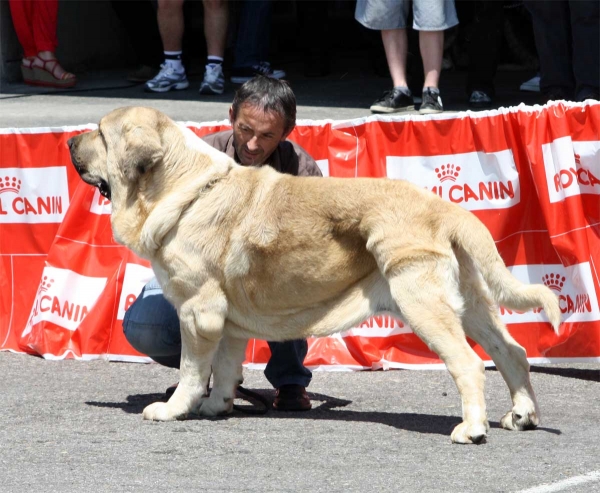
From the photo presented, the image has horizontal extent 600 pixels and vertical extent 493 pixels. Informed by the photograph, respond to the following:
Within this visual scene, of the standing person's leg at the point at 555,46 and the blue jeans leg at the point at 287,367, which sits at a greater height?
the standing person's leg at the point at 555,46

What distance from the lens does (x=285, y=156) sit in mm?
5422

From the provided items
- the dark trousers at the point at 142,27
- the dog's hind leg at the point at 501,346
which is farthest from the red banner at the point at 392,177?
the dark trousers at the point at 142,27

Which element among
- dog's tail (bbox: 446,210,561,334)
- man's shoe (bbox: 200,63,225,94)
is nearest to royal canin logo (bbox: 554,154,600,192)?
dog's tail (bbox: 446,210,561,334)

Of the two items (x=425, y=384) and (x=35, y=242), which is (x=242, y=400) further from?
(x=35, y=242)

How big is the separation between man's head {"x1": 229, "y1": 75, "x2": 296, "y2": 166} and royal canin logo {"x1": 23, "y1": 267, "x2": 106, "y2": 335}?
5.68ft

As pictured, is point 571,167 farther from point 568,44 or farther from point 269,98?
point 568,44

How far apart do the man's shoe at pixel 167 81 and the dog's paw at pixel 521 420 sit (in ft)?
21.8

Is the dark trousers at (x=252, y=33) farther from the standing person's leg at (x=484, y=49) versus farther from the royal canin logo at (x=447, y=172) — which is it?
the royal canin logo at (x=447, y=172)

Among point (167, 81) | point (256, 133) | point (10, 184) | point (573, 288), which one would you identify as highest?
point (167, 81)

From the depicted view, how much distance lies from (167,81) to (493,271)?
21.8 feet

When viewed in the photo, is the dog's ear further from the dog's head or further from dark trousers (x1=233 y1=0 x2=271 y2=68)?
dark trousers (x1=233 y1=0 x2=271 y2=68)

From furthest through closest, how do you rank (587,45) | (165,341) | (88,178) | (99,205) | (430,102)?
(430,102) → (587,45) → (99,205) → (165,341) → (88,178)

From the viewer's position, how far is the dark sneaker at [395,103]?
8648 millimetres

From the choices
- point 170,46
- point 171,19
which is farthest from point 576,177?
point 170,46
